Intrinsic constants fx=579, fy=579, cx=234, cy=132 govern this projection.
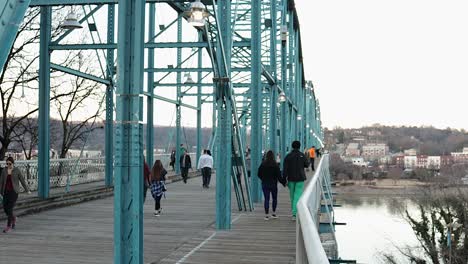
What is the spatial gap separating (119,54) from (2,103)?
17.1m

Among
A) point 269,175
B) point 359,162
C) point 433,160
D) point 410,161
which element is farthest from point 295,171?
point 359,162

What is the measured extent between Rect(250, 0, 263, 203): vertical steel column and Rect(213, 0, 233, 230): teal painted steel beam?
4.70 m

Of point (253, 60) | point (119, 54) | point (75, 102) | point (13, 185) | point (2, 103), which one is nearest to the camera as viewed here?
point (119, 54)

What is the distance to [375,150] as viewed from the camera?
121688 mm

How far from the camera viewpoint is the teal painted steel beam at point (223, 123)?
1104 centimetres

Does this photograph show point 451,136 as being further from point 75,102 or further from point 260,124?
point 260,124

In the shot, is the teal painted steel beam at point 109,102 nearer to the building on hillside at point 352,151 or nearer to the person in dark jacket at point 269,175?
the person in dark jacket at point 269,175

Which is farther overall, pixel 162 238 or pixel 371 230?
pixel 371 230

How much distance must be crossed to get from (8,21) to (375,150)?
122702mm

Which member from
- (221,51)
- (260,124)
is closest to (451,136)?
(260,124)

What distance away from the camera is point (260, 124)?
17.3 meters

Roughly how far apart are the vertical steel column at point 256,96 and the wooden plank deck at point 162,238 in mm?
2287

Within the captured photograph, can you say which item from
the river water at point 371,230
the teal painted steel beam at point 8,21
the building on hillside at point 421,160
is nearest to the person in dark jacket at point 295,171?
the teal painted steel beam at point 8,21

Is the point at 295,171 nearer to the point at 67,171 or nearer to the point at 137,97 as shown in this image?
the point at 137,97
